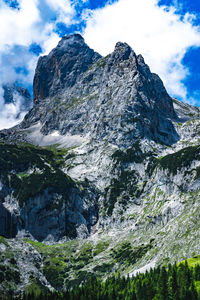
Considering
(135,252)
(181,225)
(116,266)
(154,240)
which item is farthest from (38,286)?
(181,225)

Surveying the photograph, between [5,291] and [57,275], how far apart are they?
4107 cm

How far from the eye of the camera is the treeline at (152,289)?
105 m

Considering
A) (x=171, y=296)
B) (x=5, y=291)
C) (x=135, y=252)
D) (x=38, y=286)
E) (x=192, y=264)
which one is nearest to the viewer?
(x=171, y=296)

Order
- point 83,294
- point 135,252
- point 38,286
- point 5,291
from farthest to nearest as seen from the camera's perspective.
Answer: point 135,252 → point 38,286 → point 5,291 → point 83,294

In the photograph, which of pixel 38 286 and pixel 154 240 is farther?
pixel 154 240

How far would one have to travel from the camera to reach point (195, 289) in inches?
4171

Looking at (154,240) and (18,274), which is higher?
(154,240)

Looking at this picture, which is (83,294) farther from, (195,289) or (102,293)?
(195,289)

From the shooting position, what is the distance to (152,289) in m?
116

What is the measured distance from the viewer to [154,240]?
640 feet

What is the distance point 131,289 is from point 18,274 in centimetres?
8794

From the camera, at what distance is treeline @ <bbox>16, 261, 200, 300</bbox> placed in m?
105

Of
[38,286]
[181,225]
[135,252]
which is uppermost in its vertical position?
[181,225]

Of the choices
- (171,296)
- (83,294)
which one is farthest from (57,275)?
(171,296)
